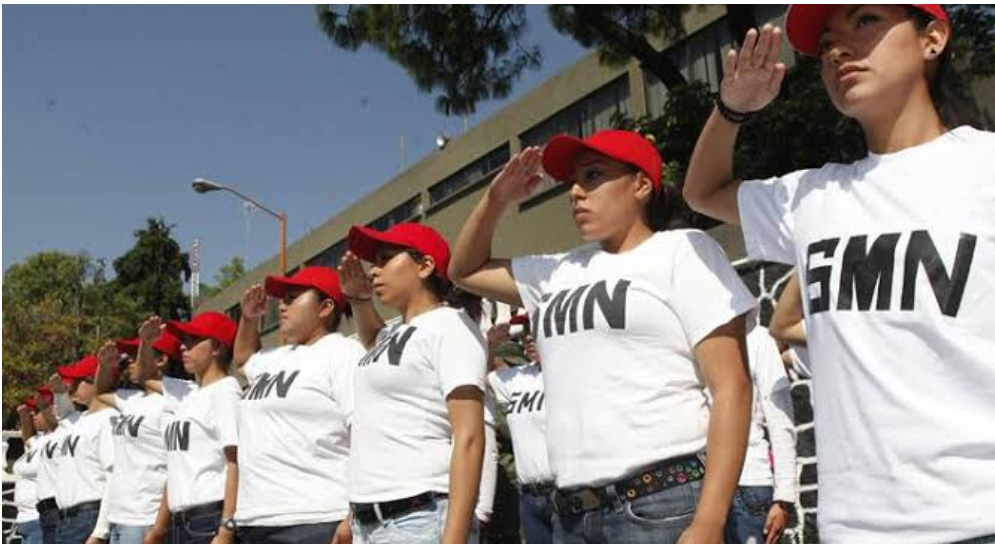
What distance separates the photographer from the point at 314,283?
16.1ft

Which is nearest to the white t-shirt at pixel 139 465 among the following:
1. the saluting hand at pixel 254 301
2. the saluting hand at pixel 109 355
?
the saluting hand at pixel 109 355

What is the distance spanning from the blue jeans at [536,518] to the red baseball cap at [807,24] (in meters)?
3.78

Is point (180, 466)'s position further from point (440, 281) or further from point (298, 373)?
point (440, 281)

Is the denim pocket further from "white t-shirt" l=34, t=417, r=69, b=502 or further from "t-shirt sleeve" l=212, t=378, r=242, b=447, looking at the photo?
"white t-shirt" l=34, t=417, r=69, b=502

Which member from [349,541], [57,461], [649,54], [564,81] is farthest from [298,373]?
[564,81]

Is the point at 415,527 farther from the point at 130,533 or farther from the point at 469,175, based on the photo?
the point at 469,175

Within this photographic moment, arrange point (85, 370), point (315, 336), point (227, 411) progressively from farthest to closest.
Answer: point (85, 370)
point (227, 411)
point (315, 336)

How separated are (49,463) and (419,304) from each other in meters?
6.13

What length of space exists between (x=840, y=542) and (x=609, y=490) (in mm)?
708

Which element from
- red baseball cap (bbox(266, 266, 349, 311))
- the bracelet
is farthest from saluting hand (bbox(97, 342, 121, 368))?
the bracelet

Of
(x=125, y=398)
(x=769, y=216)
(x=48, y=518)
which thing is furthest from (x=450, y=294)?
(x=48, y=518)

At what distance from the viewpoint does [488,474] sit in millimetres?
4109

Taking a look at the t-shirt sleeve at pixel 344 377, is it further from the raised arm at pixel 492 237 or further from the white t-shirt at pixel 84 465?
the white t-shirt at pixel 84 465

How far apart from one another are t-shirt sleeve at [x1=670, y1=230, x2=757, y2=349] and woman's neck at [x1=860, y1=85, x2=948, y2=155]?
588 millimetres
